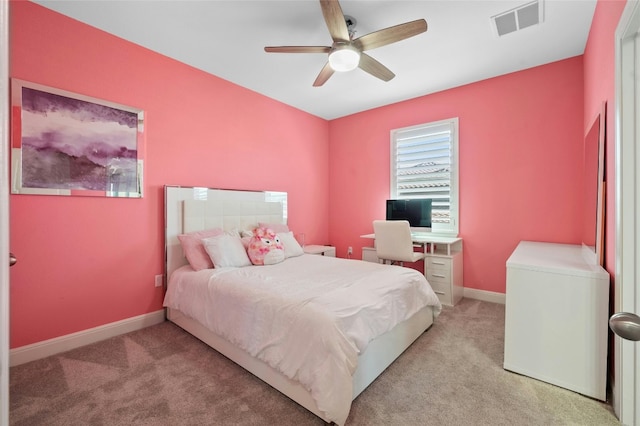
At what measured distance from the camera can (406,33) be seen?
2.02 meters

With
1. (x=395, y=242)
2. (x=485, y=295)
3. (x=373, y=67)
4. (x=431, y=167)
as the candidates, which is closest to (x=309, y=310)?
(x=395, y=242)

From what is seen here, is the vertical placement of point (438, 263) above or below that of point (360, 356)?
above

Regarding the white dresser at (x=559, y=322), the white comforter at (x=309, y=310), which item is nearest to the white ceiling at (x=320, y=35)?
the white dresser at (x=559, y=322)

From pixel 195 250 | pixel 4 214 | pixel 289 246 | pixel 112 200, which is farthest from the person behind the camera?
pixel 289 246

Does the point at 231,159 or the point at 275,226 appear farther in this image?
the point at 275,226

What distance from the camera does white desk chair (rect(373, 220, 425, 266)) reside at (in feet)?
10.9

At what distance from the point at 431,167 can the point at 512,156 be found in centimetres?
93

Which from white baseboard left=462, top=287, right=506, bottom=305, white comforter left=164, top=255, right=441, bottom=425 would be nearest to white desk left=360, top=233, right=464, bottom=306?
white baseboard left=462, top=287, right=506, bottom=305

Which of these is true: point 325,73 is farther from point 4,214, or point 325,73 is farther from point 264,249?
point 4,214

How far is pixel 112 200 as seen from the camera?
8.29ft

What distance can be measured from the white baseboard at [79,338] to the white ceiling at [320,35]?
8.56 feet

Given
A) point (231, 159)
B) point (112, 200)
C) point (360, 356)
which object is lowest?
point (360, 356)

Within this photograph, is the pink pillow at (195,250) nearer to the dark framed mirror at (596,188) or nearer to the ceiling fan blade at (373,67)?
the ceiling fan blade at (373,67)

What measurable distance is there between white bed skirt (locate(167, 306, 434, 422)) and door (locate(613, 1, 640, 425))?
1183mm
